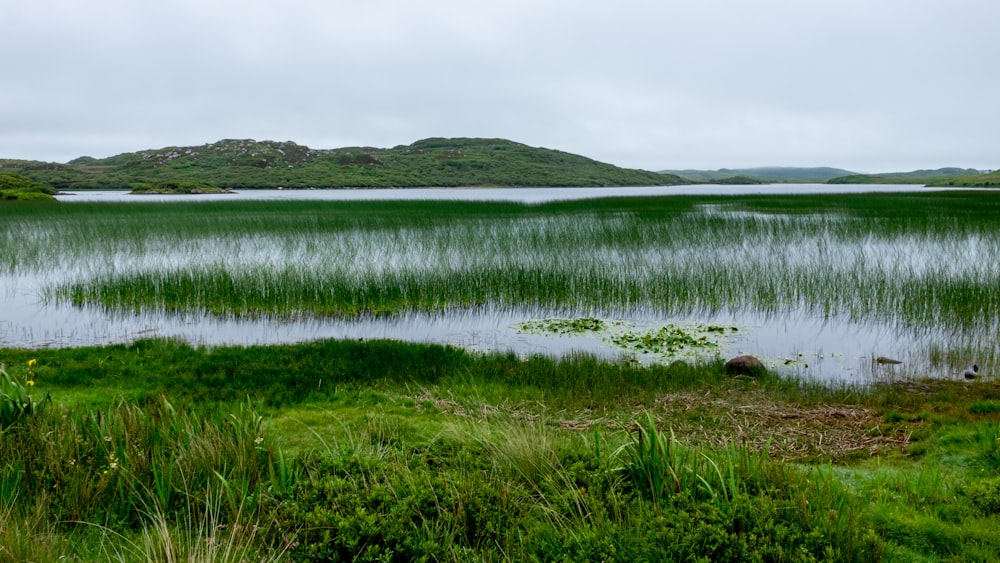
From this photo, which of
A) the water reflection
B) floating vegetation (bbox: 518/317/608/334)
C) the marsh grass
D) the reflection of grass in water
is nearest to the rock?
the water reflection

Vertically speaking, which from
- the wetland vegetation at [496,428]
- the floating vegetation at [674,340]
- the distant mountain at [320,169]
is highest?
the distant mountain at [320,169]

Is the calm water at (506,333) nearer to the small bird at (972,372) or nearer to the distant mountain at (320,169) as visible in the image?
the small bird at (972,372)

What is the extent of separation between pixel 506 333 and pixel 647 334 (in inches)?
109

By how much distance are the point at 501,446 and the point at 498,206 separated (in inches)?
1291

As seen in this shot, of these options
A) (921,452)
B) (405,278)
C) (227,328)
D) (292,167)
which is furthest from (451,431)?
(292,167)

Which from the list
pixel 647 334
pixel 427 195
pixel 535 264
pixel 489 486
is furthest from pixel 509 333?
pixel 427 195

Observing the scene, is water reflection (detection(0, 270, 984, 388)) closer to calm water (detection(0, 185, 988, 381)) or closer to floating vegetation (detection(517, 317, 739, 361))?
calm water (detection(0, 185, 988, 381))

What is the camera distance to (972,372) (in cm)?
896

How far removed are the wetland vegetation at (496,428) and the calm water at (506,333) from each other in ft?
1.84

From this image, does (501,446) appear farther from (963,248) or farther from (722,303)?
(963,248)

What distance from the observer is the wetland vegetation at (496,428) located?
11.9 ft

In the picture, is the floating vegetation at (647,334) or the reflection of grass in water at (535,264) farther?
the reflection of grass in water at (535,264)

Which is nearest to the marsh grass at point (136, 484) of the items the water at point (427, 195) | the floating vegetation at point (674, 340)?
the floating vegetation at point (674, 340)

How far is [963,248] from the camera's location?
18.9 m
